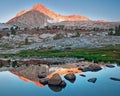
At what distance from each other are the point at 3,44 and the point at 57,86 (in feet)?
462

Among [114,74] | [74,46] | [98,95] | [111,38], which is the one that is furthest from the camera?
[111,38]

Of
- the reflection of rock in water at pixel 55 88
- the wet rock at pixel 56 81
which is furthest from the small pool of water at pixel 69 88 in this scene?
the wet rock at pixel 56 81

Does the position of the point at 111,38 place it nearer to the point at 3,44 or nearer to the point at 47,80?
the point at 3,44

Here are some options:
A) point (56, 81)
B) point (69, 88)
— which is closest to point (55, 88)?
point (56, 81)

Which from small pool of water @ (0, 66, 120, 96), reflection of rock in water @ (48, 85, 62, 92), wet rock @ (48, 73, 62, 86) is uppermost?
wet rock @ (48, 73, 62, 86)

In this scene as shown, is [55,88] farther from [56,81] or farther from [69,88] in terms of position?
[69,88]

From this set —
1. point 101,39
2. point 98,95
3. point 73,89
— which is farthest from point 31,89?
point 101,39

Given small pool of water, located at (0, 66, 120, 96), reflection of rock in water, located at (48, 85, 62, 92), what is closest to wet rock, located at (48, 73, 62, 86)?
reflection of rock in water, located at (48, 85, 62, 92)

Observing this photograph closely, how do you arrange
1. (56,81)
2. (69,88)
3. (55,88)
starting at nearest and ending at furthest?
(55,88) < (69,88) < (56,81)

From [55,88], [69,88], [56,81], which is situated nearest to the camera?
[55,88]

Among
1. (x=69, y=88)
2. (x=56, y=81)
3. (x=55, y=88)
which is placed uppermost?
(x=56, y=81)

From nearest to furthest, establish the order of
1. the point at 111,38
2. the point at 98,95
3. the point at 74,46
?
the point at 98,95 → the point at 74,46 → the point at 111,38

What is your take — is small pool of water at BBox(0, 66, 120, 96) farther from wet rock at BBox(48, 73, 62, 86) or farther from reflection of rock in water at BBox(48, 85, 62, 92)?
wet rock at BBox(48, 73, 62, 86)

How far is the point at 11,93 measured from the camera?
151 ft
